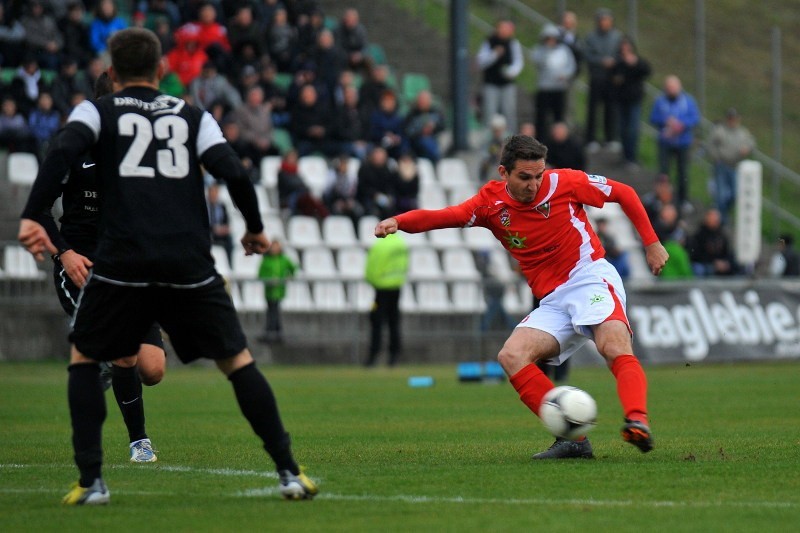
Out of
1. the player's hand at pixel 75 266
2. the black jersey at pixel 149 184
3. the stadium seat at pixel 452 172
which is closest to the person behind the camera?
the black jersey at pixel 149 184

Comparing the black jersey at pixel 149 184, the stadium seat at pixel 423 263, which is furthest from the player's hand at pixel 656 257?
the stadium seat at pixel 423 263

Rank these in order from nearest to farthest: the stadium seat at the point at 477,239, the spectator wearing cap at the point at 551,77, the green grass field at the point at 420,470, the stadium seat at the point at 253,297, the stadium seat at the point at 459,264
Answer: the green grass field at the point at 420,470
the stadium seat at the point at 253,297
the stadium seat at the point at 459,264
the stadium seat at the point at 477,239
the spectator wearing cap at the point at 551,77

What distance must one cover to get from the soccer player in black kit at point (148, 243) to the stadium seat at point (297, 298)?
15.2 m

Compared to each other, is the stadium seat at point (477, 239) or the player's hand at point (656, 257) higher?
the player's hand at point (656, 257)

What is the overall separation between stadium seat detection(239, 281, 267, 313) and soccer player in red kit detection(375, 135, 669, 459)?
42.1 feet

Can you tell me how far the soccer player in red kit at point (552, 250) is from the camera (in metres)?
9.08

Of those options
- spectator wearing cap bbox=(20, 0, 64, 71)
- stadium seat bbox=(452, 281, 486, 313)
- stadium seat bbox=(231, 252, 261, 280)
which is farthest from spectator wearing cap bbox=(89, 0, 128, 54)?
stadium seat bbox=(452, 281, 486, 313)

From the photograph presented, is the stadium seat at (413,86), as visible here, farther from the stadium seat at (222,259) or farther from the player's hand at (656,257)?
the player's hand at (656,257)

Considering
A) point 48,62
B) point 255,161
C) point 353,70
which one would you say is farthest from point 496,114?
point 48,62

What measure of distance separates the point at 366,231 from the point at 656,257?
1548cm

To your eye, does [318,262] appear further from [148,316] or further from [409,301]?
[148,316]

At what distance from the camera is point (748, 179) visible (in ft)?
79.8

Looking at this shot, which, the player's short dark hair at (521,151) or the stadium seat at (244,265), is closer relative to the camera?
the player's short dark hair at (521,151)

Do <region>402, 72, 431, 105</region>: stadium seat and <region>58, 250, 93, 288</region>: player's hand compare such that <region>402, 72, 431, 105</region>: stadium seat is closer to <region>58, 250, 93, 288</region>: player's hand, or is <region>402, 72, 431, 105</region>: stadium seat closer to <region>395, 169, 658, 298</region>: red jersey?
<region>395, 169, 658, 298</region>: red jersey
